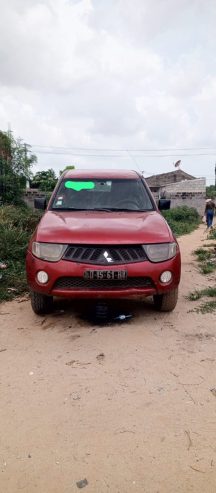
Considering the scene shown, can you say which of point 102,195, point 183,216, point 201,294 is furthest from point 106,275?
point 183,216

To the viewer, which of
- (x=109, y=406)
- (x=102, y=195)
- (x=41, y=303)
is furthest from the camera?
(x=102, y=195)

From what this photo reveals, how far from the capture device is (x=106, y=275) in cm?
353

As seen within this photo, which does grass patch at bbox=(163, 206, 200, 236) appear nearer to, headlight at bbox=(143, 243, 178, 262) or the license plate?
headlight at bbox=(143, 243, 178, 262)

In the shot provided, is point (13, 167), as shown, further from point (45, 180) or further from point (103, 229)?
point (103, 229)

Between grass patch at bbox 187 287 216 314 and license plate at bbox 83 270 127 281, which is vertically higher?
license plate at bbox 83 270 127 281

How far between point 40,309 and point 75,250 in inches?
36.1

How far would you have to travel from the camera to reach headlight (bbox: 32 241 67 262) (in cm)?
364

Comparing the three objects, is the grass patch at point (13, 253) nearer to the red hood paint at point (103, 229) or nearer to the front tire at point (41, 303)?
the front tire at point (41, 303)

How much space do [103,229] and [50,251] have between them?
22.0 inches

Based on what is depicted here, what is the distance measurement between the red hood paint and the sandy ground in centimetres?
90

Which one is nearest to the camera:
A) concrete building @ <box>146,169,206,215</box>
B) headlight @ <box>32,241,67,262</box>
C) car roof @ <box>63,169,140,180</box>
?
headlight @ <box>32,241,67,262</box>

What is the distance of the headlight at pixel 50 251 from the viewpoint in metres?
3.64

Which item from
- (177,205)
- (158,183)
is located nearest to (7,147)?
(177,205)

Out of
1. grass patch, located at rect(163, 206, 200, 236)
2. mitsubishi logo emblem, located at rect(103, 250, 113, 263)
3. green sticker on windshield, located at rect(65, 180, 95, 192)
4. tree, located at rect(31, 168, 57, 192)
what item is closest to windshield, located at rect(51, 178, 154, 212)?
green sticker on windshield, located at rect(65, 180, 95, 192)
